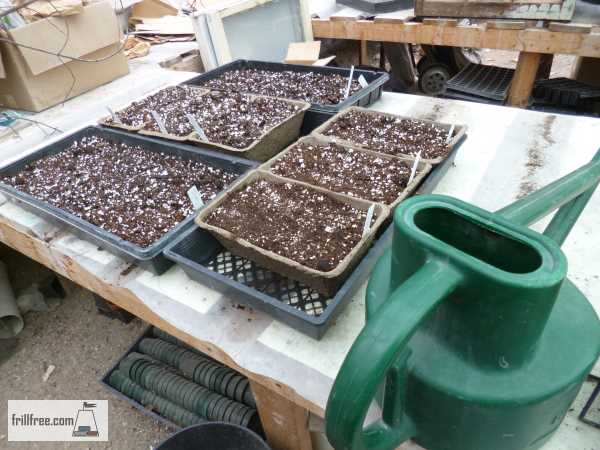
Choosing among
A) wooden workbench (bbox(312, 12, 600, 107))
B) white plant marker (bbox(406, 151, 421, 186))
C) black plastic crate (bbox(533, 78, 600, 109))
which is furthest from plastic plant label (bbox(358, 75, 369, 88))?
black plastic crate (bbox(533, 78, 600, 109))

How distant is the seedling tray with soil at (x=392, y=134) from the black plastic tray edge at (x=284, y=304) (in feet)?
1.20

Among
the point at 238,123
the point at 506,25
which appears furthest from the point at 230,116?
the point at 506,25

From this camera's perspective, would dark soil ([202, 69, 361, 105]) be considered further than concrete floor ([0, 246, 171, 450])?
Yes

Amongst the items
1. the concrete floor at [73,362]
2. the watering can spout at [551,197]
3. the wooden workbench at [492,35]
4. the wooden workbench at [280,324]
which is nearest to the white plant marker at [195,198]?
the wooden workbench at [280,324]

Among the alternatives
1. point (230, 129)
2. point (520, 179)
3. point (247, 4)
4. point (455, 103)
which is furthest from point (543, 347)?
point (247, 4)

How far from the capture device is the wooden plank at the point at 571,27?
1.82 m

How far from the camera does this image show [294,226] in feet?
→ 3.22

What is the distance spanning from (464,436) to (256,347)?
425 mm

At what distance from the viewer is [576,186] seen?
0.53 m

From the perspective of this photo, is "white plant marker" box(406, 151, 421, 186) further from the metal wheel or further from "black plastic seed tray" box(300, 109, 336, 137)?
the metal wheel

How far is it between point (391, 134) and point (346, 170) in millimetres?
259

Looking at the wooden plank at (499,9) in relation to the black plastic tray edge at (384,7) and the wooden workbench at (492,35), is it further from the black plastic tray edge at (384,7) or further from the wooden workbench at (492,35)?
the black plastic tray edge at (384,7)

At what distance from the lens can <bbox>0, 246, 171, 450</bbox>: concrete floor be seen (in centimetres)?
152

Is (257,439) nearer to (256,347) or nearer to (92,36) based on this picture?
(256,347)
